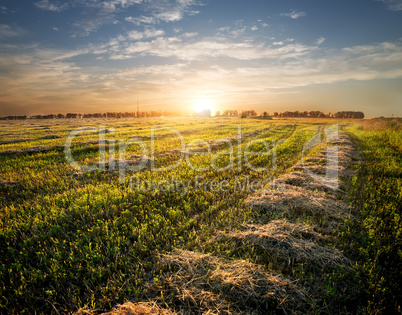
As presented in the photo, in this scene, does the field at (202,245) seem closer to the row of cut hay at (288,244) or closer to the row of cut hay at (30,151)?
the row of cut hay at (288,244)

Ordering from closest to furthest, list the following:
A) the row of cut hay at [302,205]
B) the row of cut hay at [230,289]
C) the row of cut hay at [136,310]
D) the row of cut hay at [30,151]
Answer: the row of cut hay at [136,310], the row of cut hay at [230,289], the row of cut hay at [302,205], the row of cut hay at [30,151]

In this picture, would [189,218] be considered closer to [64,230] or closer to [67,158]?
[64,230]

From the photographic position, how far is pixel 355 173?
9.02 metres

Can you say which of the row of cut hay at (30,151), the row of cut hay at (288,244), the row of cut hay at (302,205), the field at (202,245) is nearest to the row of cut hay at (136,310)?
the field at (202,245)

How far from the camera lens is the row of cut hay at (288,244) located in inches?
144

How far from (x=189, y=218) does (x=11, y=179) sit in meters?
8.91

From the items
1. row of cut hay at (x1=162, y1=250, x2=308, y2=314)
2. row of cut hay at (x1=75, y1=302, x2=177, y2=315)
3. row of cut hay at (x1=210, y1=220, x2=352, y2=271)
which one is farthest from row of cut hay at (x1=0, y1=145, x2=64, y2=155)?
row of cut hay at (x1=210, y1=220, x2=352, y2=271)

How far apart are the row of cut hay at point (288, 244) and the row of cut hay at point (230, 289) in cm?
53

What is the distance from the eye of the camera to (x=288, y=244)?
4.05 m

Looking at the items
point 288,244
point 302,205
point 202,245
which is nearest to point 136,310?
point 202,245

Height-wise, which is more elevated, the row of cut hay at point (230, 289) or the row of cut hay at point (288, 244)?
the row of cut hay at point (288, 244)

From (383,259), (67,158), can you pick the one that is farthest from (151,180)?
(67,158)

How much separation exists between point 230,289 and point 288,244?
175cm

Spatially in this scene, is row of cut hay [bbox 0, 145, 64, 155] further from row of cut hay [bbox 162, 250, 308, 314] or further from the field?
row of cut hay [bbox 162, 250, 308, 314]
